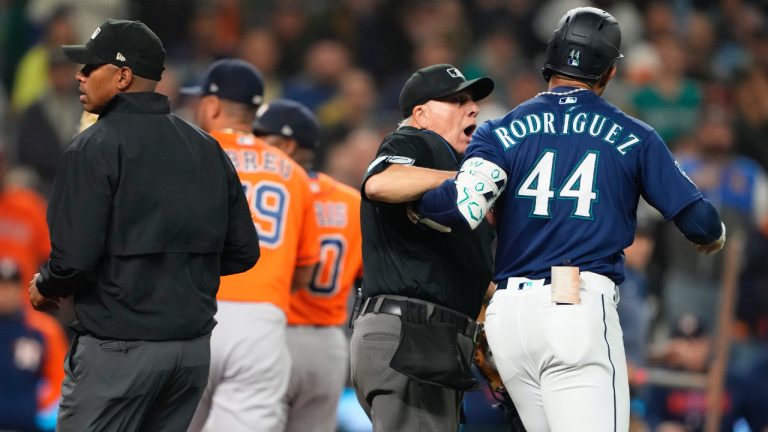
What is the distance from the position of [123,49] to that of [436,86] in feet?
4.81

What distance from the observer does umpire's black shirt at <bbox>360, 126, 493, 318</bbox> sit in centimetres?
541

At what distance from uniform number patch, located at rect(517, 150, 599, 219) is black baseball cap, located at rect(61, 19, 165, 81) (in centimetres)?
167

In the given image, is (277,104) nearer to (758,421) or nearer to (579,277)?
(579,277)

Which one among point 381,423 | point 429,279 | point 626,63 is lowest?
point 381,423

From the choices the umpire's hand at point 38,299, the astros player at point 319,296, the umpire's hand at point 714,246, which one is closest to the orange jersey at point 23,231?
the astros player at point 319,296

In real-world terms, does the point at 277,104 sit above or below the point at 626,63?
below

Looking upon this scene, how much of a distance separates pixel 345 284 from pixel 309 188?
2.29 feet

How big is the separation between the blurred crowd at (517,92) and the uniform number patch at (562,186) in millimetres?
4888

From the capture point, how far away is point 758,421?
34.2 ft

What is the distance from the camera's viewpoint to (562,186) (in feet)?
16.2

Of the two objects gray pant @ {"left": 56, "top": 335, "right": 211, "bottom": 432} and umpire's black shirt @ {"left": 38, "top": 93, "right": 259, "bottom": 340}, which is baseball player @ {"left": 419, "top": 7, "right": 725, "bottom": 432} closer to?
umpire's black shirt @ {"left": 38, "top": 93, "right": 259, "bottom": 340}

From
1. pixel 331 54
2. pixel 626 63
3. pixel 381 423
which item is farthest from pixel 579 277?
pixel 626 63

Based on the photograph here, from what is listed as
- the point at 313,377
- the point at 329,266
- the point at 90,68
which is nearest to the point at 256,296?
the point at 329,266

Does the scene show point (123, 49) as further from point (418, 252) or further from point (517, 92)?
point (517, 92)
